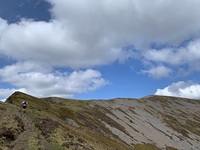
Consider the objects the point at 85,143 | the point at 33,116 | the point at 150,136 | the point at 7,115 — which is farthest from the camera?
the point at 150,136

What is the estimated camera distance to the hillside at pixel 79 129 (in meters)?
47.2

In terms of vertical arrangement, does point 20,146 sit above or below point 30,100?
below

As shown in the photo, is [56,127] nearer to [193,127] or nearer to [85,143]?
[85,143]

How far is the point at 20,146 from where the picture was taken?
43.3 metres

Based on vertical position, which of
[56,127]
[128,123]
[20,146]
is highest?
[128,123]

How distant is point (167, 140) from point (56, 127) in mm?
79580

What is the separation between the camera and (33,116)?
2359 inches

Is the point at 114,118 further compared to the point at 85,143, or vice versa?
the point at 114,118

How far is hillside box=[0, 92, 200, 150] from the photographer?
47219 millimetres

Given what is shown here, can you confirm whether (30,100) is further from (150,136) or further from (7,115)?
(150,136)

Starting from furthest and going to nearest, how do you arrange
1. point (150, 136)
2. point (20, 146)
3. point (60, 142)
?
point (150, 136)
point (60, 142)
point (20, 146)

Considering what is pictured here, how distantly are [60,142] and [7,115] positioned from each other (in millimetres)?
14576

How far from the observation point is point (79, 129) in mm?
69562

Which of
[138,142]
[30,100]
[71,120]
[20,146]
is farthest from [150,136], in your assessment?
[20,146]
